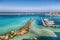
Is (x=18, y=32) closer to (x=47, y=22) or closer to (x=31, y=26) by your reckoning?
(x=31, y=26)

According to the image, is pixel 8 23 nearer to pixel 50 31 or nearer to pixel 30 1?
pixel 30 1

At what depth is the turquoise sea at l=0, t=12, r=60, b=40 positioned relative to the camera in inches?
42.5

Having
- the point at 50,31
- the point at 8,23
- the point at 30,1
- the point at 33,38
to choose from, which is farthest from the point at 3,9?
the point at 50,31

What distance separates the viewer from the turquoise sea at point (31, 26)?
1.08 m

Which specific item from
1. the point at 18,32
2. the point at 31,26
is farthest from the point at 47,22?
the point at 18,32

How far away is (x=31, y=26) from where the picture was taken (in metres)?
1.10

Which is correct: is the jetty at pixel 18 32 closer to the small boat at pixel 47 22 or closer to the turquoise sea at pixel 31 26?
the turquoise sea at pixel 31 26

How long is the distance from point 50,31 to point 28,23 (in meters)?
0.24

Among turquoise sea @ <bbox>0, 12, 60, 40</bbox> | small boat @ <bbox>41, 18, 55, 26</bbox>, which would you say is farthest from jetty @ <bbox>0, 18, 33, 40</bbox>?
small boat @ <bbox>41, 18, 55, 26</bbox>

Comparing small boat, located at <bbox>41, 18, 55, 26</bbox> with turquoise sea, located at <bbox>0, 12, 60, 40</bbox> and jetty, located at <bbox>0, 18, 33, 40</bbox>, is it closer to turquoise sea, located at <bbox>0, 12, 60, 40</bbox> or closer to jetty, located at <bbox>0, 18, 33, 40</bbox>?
turquoise sea, located at <bbox>0, 12, 60, 40</bbox>

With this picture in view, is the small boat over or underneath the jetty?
over

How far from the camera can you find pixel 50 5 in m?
1.12

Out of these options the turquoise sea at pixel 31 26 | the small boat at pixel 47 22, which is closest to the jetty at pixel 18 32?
the turquoise sea at pixel 31 26

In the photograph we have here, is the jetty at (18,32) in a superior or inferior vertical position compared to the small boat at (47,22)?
inferior
